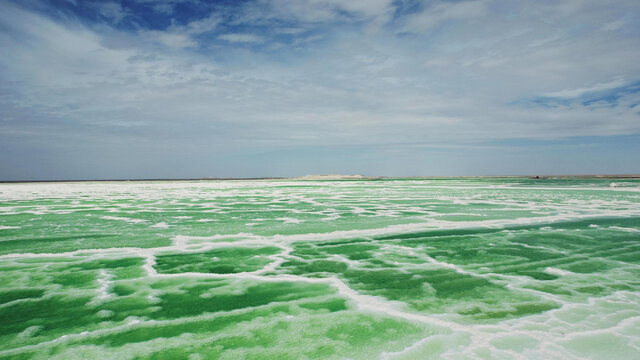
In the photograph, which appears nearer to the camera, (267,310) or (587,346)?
(587,346)

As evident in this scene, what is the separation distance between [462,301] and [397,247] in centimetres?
289

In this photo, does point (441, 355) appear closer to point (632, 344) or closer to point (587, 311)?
point (632, 344)

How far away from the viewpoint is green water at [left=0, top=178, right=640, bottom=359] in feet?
10.4

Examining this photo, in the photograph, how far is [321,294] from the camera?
177 inches

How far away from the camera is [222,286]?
4.80 m

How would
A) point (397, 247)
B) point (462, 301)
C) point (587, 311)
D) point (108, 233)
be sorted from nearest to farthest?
point (587, 311) < point (462, 301) < point (397, 247) < point (108, 233)

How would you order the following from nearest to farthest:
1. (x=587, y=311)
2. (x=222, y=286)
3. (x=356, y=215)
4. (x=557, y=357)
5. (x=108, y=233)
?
1. (x=557, y=357)
2. (x=587, y=311)
3. (x=222, y=286)
4. (x=108, y=233)
5. (x=356, y=215)

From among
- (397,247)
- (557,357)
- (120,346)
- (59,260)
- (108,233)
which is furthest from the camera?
(108,233)

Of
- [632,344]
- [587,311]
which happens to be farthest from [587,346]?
[587,311]

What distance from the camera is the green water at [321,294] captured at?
3168 mm

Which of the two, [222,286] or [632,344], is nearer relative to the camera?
[632,344]

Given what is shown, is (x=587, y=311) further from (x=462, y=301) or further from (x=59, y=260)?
(x=59, y=260)

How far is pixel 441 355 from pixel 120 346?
2.56 metres

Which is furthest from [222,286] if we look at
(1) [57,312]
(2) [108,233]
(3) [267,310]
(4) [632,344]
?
(2) [108,233]
